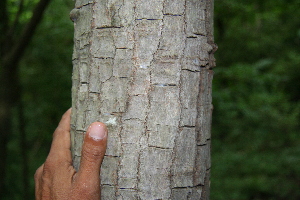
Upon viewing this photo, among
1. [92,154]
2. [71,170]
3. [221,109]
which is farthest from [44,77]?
A: [92,154]

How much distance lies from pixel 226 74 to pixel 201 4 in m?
3.63

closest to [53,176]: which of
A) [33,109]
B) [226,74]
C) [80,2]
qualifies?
[80,2]

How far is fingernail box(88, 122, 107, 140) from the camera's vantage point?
1.13 m

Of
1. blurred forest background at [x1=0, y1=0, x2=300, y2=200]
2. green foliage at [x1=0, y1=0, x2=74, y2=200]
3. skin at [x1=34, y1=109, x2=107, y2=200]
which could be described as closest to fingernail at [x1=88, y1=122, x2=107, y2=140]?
skin at [x1=34, y1=109, x2=107, y2=200]

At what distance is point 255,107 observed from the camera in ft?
23.6

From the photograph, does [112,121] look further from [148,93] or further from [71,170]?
[71,170]

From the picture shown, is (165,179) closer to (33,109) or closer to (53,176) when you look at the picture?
(53,176)

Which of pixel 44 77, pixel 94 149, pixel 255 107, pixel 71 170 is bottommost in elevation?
pixel 255 107

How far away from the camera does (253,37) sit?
11.0 metres

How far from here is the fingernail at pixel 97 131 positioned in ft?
3.69

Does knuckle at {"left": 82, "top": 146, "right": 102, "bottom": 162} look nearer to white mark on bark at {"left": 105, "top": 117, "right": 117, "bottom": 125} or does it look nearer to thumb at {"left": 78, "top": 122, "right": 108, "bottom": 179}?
thumb at {"left": 78, "top": 122, "right": 108, "bottom": 179}

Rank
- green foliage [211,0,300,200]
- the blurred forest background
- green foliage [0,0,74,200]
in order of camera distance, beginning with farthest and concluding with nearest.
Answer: green foliage [211,0,300,200] → green foliage [0,0,74,200] → the blurred forest background

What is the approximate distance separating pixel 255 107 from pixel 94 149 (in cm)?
656

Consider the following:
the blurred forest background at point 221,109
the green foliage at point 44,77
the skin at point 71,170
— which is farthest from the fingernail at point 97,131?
the green foliage at point 44,77
